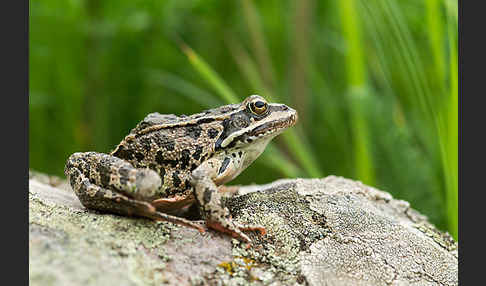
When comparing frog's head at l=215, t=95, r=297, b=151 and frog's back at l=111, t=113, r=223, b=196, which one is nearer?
frog's back at l=111, t=113, r=223, b=196

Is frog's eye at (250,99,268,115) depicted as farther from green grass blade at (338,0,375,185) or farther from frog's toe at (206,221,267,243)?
green grass blade at (338,0,375,185)

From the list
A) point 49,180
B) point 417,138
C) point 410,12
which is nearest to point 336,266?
point 417,138

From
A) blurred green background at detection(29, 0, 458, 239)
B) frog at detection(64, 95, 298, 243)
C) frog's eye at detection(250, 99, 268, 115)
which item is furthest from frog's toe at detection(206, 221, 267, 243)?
blurred green background at detection(29, 0, 458, 239)

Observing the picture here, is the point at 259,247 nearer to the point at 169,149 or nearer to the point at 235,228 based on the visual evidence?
the point at 235,228

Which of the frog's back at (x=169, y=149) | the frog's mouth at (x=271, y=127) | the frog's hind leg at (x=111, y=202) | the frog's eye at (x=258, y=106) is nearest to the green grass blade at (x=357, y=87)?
the frog's mouth at (x=271, y=127)

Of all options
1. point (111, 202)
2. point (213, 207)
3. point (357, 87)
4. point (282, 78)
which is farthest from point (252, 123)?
point (282, 78)

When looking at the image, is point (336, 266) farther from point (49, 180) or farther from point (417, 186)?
point (49, 180)
